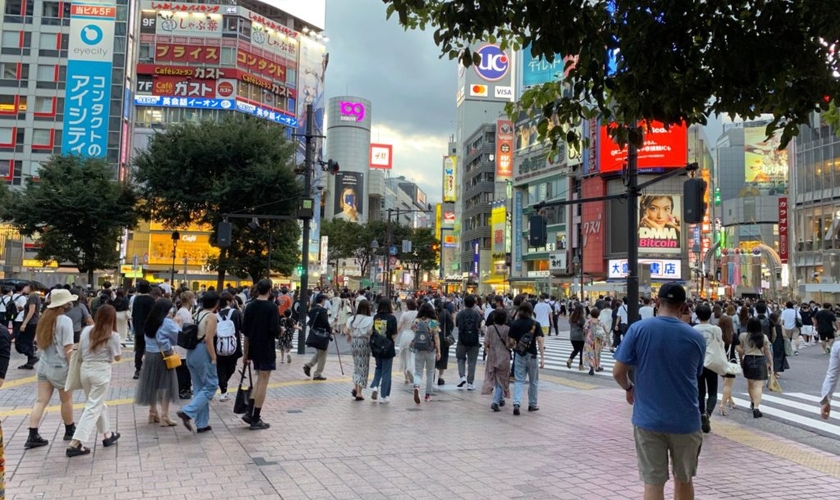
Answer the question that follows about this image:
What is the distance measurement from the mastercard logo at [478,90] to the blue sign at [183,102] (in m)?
53.6

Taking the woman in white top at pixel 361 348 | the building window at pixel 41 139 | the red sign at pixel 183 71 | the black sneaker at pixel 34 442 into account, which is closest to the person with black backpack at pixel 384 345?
the woman in white top at pixel 361 348

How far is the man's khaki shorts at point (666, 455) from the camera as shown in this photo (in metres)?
4.02

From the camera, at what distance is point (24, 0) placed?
185ft

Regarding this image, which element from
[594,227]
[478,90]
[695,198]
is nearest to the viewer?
[695,198]

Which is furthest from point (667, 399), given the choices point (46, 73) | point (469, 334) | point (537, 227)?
point (46, 73)

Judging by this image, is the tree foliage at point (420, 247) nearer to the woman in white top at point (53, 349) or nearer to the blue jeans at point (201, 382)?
the blue jeans at point (201, 382)

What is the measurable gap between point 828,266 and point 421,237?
38866 mm

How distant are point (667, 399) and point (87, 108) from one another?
59805 mm

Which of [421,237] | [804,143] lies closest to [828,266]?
[804,143]

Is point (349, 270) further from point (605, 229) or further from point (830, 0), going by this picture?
point (830, 0)

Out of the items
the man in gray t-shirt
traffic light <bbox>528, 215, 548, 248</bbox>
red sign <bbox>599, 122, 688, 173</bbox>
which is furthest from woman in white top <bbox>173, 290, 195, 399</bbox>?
red sign <bbox>599, 122, 688, 173</bbox>

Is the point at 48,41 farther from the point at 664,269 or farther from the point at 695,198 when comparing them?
the point at 695,198

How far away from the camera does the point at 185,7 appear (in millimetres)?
62562

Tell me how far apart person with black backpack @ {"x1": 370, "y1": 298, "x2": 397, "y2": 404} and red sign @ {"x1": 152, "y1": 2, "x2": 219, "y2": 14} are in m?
62.7
